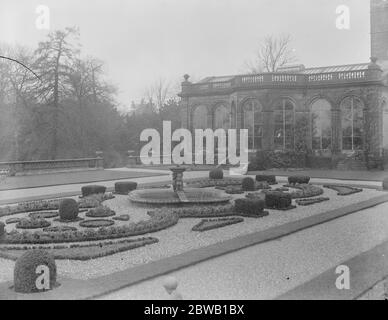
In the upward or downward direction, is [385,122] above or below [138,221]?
above

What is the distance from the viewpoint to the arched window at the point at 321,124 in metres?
34.5

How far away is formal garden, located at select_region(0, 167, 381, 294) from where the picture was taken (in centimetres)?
964

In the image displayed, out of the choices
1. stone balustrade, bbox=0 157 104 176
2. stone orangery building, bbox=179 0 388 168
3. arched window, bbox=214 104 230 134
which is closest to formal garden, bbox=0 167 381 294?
stone balustrade, bbox=0 157 104 176

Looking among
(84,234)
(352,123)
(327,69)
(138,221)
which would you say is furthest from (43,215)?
(327,69)

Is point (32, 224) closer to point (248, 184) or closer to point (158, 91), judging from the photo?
point (248, 184)

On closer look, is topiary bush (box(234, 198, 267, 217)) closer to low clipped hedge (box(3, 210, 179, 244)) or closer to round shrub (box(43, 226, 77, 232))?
low clipped hedge (box(3, 210, 179, 244))

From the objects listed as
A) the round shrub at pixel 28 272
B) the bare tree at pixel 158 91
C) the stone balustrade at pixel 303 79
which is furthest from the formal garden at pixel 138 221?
the bare tree at pixel 158 91

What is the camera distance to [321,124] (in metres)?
34.7

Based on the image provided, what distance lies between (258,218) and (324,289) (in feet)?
22.6

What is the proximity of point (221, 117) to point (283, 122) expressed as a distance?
586 cm

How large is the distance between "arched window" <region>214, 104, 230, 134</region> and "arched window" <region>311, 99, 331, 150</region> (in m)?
6.99

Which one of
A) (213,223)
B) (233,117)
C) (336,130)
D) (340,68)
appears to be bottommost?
(213,223)

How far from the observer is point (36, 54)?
35.4 meters
